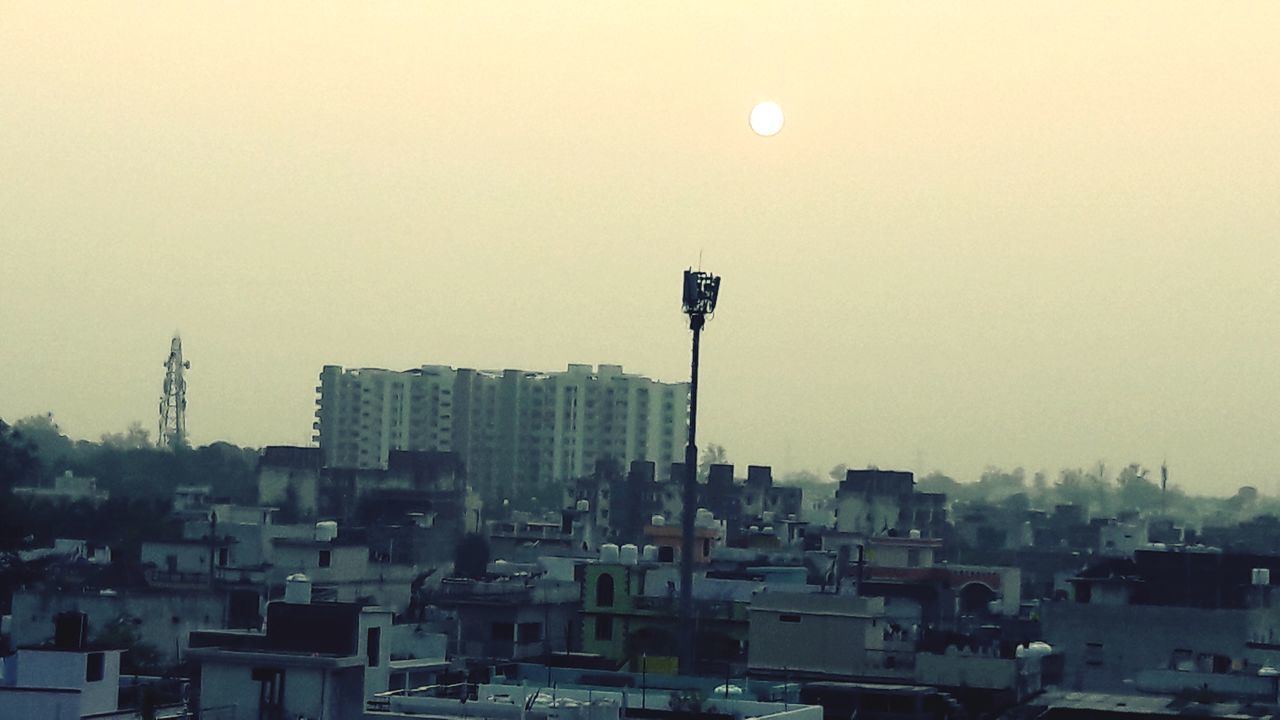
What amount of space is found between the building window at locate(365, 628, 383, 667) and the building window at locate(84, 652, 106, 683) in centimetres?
498

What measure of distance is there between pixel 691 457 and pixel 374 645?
24181 mm

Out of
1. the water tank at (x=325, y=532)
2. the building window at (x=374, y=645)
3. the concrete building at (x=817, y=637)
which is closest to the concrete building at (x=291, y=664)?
the building window at (x=374, y=645)

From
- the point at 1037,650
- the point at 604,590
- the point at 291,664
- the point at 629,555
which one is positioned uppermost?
the point at 629,555

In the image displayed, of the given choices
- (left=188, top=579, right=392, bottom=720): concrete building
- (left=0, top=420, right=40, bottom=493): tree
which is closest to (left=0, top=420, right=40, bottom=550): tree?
(left=0, top=420, right=40, bottom=493): tree

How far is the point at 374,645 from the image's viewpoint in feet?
117

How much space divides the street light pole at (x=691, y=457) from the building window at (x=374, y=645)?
17879 millimetres

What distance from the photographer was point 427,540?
84062 mm

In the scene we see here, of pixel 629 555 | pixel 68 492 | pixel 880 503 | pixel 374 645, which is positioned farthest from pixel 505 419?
pixel 374 645

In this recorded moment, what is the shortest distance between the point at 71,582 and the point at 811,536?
34001 mm

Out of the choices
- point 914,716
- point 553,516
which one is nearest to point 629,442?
point 553,516

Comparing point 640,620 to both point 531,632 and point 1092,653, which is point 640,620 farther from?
point 1092,653

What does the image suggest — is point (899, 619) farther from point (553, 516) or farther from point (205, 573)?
point (553, 516)

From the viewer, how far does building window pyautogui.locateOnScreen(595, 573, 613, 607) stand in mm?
57125

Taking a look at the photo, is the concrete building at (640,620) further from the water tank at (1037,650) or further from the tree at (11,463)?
the tree at (11,463)
